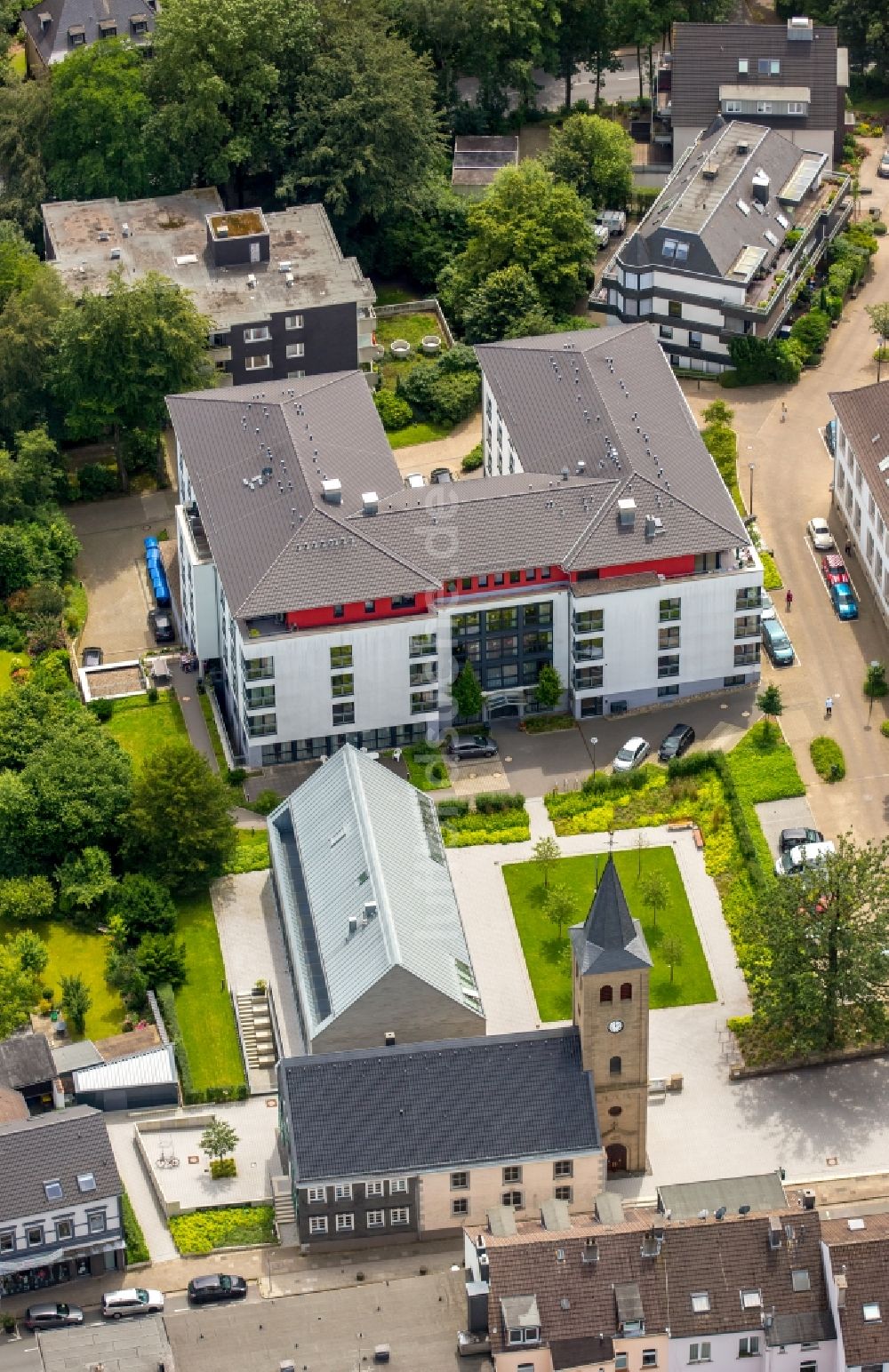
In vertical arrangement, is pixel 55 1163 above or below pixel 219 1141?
above

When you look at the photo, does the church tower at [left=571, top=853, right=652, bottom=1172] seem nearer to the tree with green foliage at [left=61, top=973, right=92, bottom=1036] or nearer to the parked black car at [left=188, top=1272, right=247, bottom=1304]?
the parked black car at [left=188, top=1272, right=247, bottom=1304]

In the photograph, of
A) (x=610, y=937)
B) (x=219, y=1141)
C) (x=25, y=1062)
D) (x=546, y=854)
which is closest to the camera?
(x=610, y=937)

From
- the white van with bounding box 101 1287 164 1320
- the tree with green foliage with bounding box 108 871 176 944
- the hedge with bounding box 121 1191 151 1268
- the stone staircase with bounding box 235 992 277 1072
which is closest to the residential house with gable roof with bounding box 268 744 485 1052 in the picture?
the stone staircase with bounding box 235 992 277 1072

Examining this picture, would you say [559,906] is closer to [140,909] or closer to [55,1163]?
[140,909]

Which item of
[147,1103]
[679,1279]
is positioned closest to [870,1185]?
[679,1279]

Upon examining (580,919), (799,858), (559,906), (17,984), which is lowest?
(580,919)

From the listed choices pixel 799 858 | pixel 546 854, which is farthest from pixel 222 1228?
pixel 799 858

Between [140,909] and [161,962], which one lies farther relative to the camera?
[140,909]
